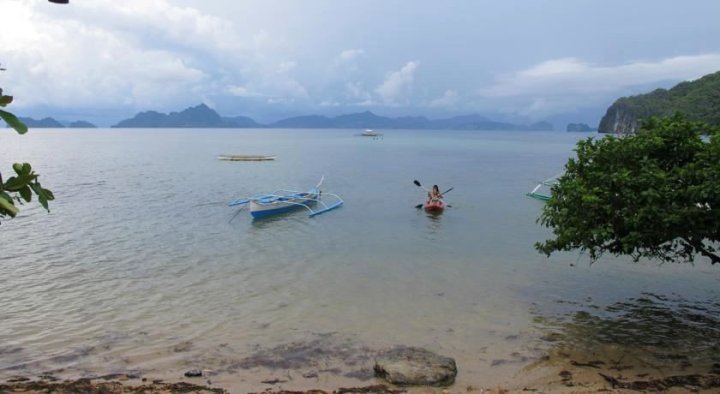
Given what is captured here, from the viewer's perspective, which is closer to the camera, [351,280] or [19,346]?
[19,346]

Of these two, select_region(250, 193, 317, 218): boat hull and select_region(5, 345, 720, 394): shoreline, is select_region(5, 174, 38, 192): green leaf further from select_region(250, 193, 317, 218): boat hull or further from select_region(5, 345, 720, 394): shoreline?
select_region(250, 193, 317, 218): boat hull

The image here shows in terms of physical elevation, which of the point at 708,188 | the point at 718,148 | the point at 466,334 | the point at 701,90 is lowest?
the point at 466,334

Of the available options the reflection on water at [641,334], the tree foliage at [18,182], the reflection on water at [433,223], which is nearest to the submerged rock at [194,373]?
the tree foliage at [18,182]

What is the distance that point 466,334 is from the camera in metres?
11.7

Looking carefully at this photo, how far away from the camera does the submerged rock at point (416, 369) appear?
890 cm

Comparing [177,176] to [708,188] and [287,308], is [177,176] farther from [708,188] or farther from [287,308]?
[708,188]

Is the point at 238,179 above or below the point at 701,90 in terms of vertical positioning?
below

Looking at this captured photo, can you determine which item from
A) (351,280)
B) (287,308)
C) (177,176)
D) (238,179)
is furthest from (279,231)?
(177,176)

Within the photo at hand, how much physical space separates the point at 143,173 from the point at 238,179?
11.4 m

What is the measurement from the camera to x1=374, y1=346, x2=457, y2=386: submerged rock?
8.90 metres

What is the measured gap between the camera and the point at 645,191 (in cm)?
1041

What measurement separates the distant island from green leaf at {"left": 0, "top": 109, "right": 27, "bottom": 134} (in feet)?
240

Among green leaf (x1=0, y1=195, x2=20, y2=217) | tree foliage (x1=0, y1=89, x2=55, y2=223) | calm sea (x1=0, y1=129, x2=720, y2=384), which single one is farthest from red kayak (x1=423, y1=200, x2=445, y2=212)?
green leaf (x1=0, y1=195, x2=20, y2=217)

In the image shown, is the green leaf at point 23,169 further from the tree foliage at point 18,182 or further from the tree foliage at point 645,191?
the tree foliage at point 645,191
